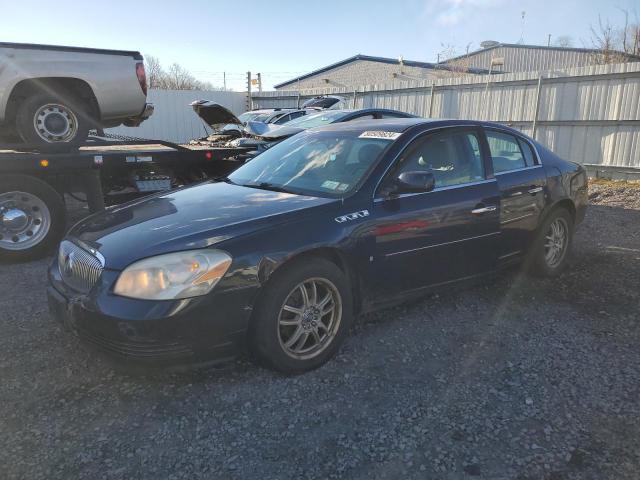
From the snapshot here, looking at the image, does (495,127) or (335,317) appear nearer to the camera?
(335,317)

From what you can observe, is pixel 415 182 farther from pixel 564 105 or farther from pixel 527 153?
pixel 564 105

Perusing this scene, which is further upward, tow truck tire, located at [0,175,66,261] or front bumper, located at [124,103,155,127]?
front bumper, located at [124,103,155,127]

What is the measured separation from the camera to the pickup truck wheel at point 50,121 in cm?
589

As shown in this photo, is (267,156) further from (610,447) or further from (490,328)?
(610,447)

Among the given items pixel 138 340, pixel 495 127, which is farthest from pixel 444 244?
pixel 138 340

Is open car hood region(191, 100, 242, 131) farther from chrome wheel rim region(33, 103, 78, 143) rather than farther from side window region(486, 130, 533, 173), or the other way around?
side window region(486, 130, 533, 173)

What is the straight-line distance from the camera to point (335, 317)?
10.9 feet

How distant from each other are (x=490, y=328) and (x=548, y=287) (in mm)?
1281

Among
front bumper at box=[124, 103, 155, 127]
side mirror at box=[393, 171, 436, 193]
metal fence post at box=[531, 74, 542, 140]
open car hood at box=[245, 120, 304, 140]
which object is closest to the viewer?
side mirror at box=[393, 171, 436, 193]

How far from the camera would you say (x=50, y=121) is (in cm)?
606

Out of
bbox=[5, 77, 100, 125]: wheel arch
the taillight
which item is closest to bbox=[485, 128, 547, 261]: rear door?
the taillight

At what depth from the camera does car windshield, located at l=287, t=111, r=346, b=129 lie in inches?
359

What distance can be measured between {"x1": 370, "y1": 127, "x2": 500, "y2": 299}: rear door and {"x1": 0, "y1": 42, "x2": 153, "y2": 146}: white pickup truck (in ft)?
14.6

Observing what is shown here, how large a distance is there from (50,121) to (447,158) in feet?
15.4
